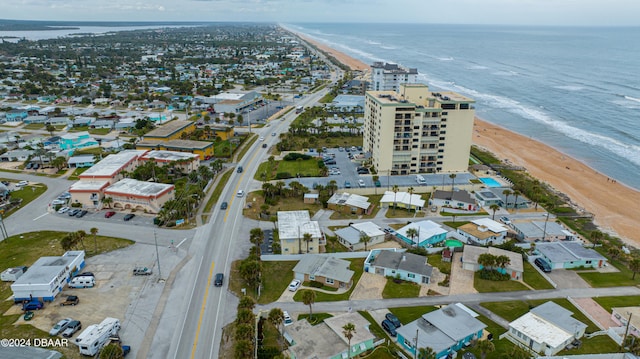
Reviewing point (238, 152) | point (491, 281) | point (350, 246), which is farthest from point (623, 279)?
point (238, 152)

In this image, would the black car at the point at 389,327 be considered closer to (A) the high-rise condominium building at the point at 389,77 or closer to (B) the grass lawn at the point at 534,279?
(B) the grass lawn at the point at 534,279

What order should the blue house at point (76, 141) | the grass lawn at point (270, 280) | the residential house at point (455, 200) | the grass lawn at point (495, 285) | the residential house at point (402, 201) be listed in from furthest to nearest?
the blue house at point (76, 141) < the residential house at point (455, 200) < the residential house at point (402, 201) < the grass lawn at point (495, 285) < the grass lawn at point (270, 280)

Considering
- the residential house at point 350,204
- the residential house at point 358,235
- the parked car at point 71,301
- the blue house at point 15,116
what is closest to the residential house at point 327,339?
the residential house at point 358,235

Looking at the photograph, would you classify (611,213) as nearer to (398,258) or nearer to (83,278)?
(398,258)

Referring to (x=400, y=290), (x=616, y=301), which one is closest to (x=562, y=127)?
(x=616, y=301)

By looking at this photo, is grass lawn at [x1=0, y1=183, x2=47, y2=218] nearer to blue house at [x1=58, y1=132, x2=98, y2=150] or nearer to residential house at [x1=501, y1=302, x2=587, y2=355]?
blue house at [x1=58, y1=132, x2=98, y2=150]

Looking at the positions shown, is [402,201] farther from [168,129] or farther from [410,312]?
[168,129]
